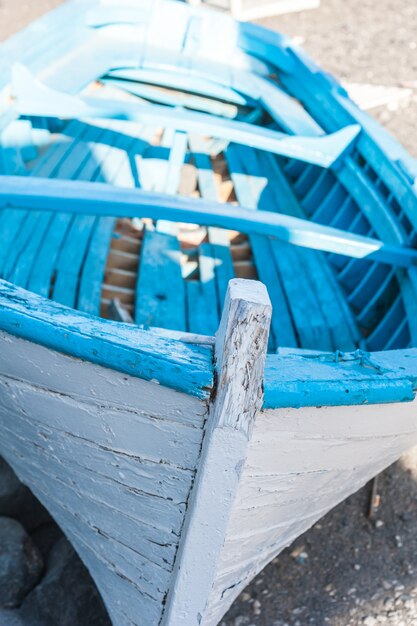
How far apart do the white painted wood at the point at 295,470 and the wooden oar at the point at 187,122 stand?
1690 millimetres

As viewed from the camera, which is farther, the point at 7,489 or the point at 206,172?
the point at 206,172

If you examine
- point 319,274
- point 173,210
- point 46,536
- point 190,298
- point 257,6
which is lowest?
point 46,536

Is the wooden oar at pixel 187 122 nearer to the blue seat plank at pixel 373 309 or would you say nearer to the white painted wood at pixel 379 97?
the blue seat plank at pixel 373 309

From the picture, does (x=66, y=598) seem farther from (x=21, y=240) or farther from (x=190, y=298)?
(x=21, y=240)

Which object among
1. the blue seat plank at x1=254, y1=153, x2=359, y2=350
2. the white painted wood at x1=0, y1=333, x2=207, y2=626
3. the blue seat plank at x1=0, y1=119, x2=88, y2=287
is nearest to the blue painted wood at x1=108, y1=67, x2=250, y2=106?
the blue seat plank at x1=254, y1=153, x2=359, y2=350

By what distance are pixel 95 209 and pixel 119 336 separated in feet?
3.74

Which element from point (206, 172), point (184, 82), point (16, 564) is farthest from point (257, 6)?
point (16, 564)

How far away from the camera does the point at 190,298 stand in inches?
134

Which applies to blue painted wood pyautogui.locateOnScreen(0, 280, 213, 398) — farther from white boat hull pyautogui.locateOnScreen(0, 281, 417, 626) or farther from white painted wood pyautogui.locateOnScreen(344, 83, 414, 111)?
white painted wood pyautogui.locateOnScreen(344, 83, 414, 111)

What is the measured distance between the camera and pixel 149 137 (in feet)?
14.9

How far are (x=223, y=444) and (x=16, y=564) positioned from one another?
1.35m

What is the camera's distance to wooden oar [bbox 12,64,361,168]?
151 inches

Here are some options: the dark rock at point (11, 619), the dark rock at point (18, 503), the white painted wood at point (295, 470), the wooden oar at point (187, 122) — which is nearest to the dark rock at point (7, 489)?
the dark rock at point (18, 503)

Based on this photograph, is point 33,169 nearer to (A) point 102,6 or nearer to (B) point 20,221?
(B) point 20,221
